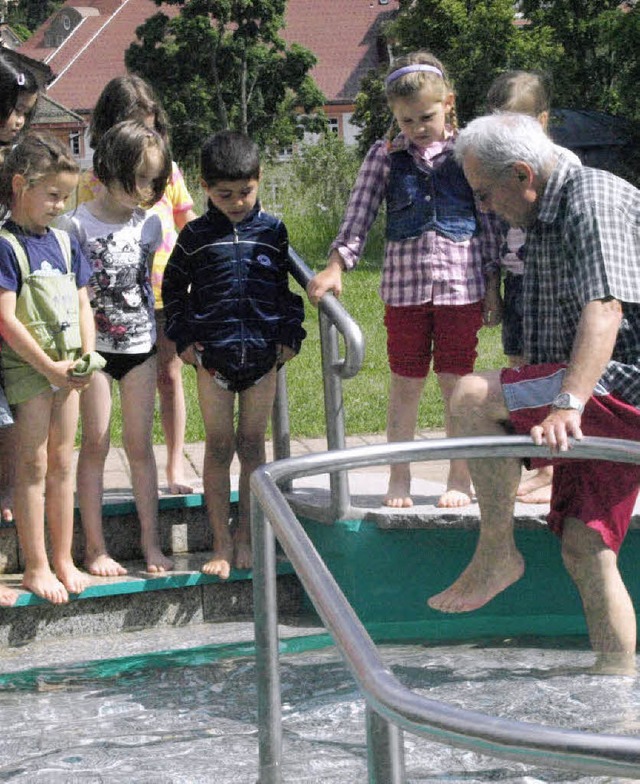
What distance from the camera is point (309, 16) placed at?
7575cm

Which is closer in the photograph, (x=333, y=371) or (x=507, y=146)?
(x=507, y=146)

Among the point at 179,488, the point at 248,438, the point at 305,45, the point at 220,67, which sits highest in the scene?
the point at 305,45

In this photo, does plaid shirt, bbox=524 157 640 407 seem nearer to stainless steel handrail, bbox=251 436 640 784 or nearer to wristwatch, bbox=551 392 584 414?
wristwatch, bbox=551 392 584 414

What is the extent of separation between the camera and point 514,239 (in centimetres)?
481

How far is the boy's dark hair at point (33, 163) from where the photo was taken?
4254 millimetres

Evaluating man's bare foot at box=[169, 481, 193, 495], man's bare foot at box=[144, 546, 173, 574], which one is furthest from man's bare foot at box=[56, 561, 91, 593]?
man's bare foot at box=[169, 481, 193, 495]

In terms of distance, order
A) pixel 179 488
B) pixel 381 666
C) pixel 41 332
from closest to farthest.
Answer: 1. pixel 381 666
2. pixel 41 332
3. pixel 179 488

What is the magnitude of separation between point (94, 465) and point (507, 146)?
6.09 feet

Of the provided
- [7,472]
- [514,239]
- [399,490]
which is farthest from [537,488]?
[7,472]

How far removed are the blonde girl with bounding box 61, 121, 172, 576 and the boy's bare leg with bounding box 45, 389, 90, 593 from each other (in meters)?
0.17

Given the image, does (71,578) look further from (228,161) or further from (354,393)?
(354,393)

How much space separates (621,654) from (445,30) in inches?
944

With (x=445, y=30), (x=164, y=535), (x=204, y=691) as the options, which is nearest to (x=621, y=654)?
(x=204, y=691)

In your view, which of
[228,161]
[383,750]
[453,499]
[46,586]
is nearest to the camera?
[383,750]
